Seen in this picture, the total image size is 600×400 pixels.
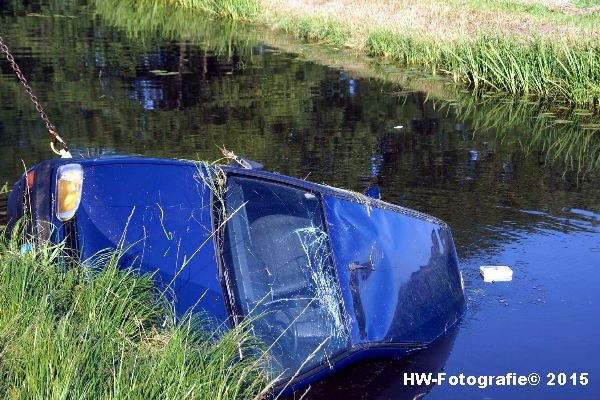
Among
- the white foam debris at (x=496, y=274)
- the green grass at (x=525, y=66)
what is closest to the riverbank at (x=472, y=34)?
the green grass at (x=525, y=66)

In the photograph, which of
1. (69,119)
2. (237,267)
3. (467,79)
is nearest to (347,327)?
(237,267)

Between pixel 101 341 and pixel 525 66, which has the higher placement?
pixel 525 66

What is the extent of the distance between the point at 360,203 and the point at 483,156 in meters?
6.31

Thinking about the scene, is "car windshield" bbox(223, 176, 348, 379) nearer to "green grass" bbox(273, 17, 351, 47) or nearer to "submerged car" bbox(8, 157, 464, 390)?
"submerged car" bbox(8, 157, 464, 390)

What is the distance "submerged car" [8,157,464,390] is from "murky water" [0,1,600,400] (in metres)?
0.49

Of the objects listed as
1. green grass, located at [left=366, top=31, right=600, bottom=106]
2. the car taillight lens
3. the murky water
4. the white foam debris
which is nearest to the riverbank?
green grass, located at [left=366, top=31, right=600, bottom=106]

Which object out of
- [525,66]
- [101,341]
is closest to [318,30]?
[525,66]

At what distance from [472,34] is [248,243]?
13.6 meters

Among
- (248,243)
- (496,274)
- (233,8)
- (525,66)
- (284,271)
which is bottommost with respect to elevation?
(496,274)

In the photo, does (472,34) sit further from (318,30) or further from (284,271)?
(284,271)

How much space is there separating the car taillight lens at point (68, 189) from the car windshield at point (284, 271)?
2.81 feet

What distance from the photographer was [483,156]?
1196 centimetres

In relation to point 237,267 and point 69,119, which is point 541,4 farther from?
point 237,267

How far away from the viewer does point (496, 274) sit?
7.64m
